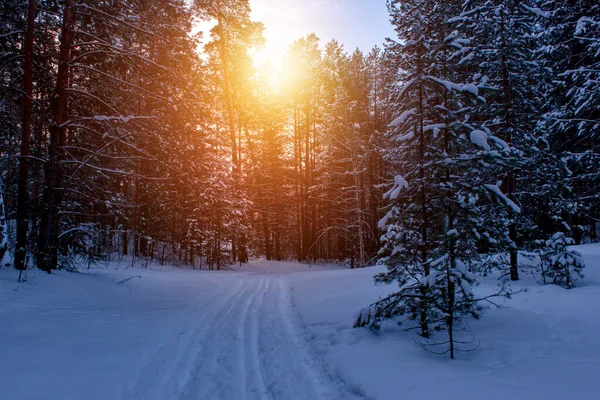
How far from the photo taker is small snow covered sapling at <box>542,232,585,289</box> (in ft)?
29.2

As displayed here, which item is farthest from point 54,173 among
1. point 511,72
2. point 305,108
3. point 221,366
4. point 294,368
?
point 305,108

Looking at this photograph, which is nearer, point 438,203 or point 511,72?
point 438,203

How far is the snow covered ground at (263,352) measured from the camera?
428 cm

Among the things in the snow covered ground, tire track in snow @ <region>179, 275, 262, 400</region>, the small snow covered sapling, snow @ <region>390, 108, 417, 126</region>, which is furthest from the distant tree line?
tire track in snow @ <region>179, 275, 262, 400</region>

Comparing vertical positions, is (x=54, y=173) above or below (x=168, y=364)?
above

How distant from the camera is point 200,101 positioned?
35.3ft

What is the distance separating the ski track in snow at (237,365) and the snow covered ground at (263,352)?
24 millimetres

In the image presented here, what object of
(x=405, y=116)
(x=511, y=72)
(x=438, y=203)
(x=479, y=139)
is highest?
(x=511, y=72)

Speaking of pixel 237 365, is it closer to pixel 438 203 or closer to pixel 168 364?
pixel 168 364

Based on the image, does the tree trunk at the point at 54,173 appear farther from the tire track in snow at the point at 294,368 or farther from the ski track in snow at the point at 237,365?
the tire track in snow at the point at 294,368

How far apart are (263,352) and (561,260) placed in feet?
28.5

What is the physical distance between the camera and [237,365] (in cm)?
546

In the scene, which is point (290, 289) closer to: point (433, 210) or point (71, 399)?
point (433, 210)

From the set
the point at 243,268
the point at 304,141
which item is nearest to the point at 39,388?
the point at 243,268
